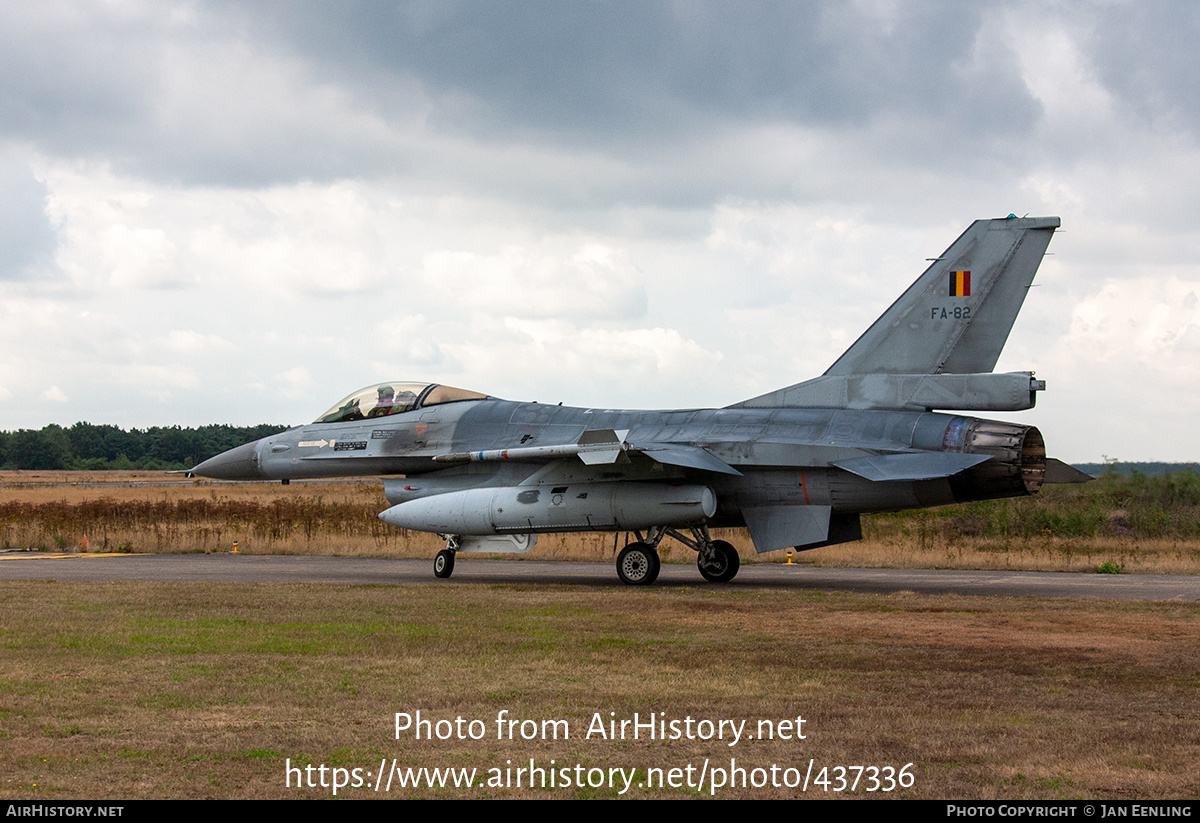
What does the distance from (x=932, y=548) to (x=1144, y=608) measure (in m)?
11.1

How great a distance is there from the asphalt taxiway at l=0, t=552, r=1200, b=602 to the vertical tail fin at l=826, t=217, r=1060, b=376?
11.5ft

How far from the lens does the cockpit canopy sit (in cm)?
2081

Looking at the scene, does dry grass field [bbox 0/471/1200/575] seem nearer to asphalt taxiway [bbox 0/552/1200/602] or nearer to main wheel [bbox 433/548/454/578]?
asphalt taxiway [bbox 0/552/1200/602]

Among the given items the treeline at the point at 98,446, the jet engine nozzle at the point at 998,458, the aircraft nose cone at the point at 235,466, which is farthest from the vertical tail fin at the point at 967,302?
the treeline at the point at 98,446

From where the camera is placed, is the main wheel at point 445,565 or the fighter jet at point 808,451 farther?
the main wheel at point 445,565

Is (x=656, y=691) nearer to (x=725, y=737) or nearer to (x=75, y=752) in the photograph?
(x=725, y=737)

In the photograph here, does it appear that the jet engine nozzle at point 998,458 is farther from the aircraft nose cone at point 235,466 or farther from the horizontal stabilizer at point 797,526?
the aircraft nose cone at point 235,466

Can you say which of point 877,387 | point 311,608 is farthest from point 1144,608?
point 311,608

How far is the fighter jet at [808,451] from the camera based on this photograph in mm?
16516

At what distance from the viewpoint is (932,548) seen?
1000 inches

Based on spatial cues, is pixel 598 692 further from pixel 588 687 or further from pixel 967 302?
pixel 967 302

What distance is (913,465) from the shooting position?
53.0 ft

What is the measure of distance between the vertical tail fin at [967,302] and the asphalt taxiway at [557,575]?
352 cm

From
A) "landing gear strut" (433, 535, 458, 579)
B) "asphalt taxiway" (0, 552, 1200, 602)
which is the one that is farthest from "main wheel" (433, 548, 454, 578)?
"asphalt taxiway" (0, 552, 1200, 602)
